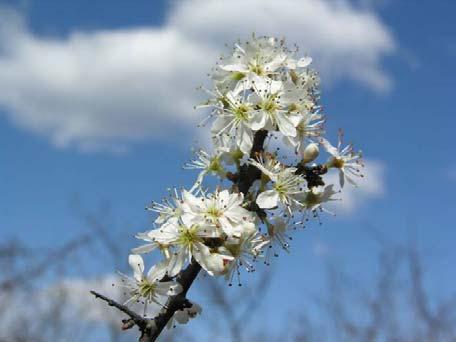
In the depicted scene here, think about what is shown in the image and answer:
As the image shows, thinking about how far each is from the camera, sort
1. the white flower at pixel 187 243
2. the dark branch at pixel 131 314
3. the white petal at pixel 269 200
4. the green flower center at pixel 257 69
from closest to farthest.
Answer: the dark branch at pixel 131 314
the white flower at pixel 187 243
the white petal at pixel 269 200
the green flower center at pixel 257 69

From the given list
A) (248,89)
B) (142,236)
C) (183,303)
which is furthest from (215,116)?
(183,303)

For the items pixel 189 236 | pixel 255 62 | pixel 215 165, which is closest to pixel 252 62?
pixel 255 62

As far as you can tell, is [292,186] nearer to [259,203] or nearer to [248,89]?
[259,203]

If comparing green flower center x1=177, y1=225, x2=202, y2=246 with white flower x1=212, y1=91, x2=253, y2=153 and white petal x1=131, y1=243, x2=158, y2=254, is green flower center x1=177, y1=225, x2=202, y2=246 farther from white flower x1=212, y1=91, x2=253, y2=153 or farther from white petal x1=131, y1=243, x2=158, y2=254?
white flower x1=212, y1=91, x2=253, y2=153

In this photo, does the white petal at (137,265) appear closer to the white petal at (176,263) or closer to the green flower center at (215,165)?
the white petal at (176,263)

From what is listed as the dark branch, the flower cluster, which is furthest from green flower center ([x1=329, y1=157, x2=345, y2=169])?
the dark branch

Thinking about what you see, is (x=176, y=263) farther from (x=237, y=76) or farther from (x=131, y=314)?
(x=237, y=76)

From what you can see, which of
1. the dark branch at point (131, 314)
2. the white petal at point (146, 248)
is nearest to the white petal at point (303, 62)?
the white petal at point (146, 248)
